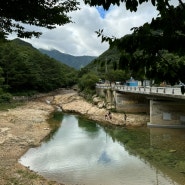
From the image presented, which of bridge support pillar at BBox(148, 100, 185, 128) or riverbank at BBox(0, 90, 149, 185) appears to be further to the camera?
bridge support pillar at BBox(148, 100, 185, 128)

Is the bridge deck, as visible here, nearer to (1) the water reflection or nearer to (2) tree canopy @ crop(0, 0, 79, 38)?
(1) the water reflection

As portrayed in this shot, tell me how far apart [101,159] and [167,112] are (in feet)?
52.2

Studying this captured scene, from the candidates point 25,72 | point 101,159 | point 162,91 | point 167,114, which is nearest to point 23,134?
point 101,159

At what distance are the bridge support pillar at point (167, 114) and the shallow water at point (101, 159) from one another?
2737 mm

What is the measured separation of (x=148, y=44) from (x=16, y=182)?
50.6ft

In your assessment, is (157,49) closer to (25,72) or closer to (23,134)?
(23,134)

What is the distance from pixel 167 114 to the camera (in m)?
37.7

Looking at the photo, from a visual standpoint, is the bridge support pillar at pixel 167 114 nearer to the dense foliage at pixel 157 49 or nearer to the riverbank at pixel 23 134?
the riverbank at pixel 23 134

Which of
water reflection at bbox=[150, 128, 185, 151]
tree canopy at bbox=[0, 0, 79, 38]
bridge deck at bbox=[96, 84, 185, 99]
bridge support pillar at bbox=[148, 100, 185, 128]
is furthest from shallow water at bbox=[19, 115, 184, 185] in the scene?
tree canopy at bbox=[0, 0, 79, 38]

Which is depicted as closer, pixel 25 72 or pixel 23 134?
pixel 23 134

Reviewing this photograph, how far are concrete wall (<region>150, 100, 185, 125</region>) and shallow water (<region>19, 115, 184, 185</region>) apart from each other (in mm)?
2825

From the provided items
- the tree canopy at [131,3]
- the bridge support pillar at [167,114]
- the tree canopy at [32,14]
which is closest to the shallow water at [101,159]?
the bridge support pillar at [167,114]

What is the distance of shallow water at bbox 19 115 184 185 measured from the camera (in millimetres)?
19391

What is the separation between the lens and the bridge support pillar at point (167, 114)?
37.2m
